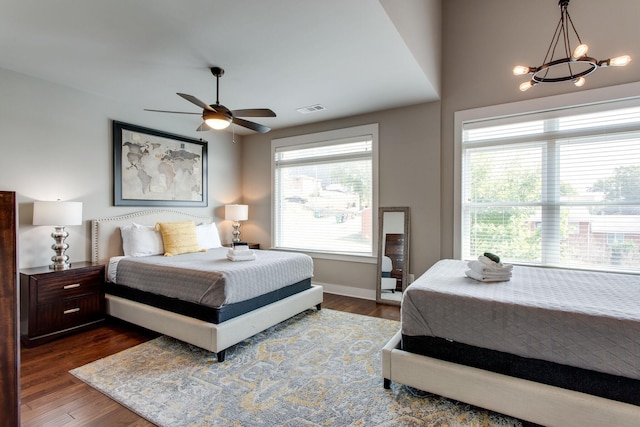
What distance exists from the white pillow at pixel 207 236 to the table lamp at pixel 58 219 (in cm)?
149

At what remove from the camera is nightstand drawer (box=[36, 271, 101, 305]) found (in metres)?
3.05

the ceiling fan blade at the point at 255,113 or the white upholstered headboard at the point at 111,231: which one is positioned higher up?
the ceiling fan blade at the point at 255,113

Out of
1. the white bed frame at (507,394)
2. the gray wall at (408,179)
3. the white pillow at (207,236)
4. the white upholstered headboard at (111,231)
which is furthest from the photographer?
the white pillow at (207,236)

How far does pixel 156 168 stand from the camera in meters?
4.52

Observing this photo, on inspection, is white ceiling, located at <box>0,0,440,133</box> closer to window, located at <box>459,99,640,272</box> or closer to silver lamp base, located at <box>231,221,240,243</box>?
window, located at <box>459,99,640,272</box>

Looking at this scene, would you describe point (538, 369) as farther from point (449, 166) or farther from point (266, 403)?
point (449, 166)

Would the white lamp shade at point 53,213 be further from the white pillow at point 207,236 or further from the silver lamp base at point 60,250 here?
the white pillow at point 207,236

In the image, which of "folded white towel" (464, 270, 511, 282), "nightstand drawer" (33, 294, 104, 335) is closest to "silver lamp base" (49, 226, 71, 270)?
"nightstand drawer" (33, 294, 104, 335)

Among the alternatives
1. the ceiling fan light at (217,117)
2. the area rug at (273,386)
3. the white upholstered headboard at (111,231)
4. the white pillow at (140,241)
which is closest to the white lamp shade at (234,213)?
the white upholstered headboard at (111,231)

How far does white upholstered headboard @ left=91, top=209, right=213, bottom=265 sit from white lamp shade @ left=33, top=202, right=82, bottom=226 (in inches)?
23.1

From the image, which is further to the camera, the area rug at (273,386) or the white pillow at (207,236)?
the white pillow at (207,236)

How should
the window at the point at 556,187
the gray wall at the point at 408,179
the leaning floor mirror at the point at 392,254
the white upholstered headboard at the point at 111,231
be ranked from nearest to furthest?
the window at the point at 556,187, the white upholstered headboard at the point at 111,231, the gray wall at the point at 408,179, the leaning floor mirror at the point at 392,254

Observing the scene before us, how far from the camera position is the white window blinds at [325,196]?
475cm

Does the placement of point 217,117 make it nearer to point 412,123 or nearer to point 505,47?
point 412,123
